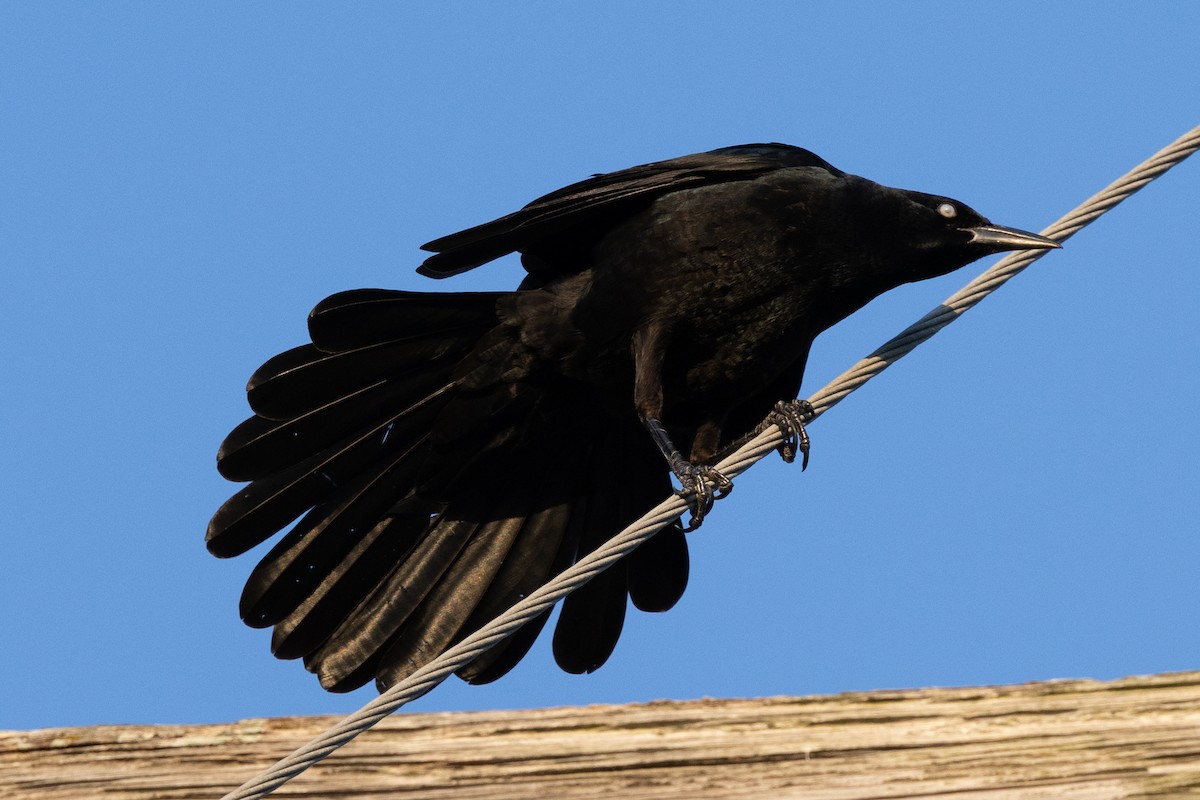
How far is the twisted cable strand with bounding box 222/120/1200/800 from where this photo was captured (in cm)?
344

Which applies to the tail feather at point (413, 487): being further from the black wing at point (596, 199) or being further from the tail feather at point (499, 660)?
the black wing at point (596, 199)

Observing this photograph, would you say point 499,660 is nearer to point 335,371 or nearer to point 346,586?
point 346,586

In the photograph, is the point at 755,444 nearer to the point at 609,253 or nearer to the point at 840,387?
the point at 840,387

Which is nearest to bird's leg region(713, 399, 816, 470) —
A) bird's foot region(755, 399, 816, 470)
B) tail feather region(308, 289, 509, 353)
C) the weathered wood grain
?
bird's foot region(755, 399, 816, 470)

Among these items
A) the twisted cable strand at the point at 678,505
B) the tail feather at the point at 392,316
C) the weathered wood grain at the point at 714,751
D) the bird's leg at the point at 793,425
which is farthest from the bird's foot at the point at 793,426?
the weathered wood grain at the point at 714,751

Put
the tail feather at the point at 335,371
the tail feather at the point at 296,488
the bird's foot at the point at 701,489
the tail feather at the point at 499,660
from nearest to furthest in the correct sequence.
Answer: the bird's foot at the point at 701,489
the tail feather at the point at 296,488
the tail feather at the point at 335,371
the tail feather at the point at 499,660

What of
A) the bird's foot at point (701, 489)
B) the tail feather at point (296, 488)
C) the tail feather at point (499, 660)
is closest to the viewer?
the bird's foot at point (701, 489)

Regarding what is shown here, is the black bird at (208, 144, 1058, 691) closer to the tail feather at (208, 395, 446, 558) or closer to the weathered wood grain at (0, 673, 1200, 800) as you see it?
the tail feather at (208, 395, 446, 558)

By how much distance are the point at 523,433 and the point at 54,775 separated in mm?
2710

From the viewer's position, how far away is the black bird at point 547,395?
548 cm

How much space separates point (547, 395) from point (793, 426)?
43.2 inches


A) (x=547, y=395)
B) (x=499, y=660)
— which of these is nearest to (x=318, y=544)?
(x=499, y=660)

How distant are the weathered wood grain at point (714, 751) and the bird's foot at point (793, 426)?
176cm

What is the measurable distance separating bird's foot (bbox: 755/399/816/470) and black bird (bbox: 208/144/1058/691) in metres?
0.03
